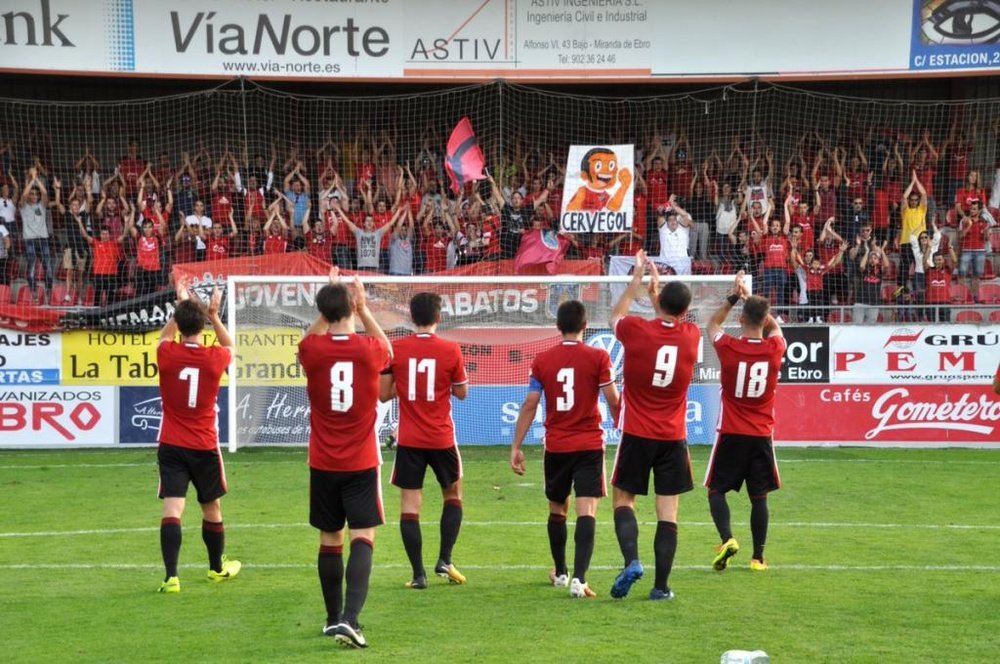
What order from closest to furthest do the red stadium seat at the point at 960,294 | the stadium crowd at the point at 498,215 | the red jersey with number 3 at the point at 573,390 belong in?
1. the red jersey with number 3 at the point at 573,390
2. the red stadium seat at the point at 960,294
3. the stadium crowd at the point at 498,215

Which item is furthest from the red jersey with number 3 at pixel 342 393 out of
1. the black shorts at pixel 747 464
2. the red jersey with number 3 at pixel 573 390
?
the black shorts at pixel 747 464

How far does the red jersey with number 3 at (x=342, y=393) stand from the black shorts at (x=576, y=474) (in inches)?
74.3

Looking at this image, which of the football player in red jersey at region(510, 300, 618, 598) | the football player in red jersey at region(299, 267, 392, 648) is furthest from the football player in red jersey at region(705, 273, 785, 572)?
the football player in red jersey at region(299, 267, 392, 648)

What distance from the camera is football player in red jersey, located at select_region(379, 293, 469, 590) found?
9031 mm

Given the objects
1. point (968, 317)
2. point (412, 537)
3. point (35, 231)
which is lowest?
point (412, 537)

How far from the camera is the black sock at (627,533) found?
855cm

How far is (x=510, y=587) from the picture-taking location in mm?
9117

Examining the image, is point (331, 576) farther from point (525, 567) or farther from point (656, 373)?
point (525, 567)

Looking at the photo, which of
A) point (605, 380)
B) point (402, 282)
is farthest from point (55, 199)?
point (605, 380)

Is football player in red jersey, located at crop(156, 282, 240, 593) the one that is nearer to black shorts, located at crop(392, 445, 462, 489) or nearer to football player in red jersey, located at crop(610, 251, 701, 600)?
black shorts, located at crop(392, 445, 462, 489)

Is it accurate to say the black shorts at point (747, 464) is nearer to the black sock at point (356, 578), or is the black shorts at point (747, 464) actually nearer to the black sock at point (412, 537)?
the black sock at point (412, 537)

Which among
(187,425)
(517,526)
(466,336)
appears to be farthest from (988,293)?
(187,425)

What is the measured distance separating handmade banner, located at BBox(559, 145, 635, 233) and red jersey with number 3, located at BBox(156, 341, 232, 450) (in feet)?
41.5

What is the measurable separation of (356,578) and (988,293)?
1629cm
